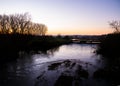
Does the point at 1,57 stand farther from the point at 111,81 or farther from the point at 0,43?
the point at 111,81

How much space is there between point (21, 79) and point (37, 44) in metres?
42.8

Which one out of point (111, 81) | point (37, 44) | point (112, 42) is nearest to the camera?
point (111, 81)

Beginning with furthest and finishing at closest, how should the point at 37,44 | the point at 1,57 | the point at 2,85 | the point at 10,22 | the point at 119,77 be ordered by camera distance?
the point at 10,22, the point at 37,44, the point at 1,57, the point at 119,77, the point at 2,85

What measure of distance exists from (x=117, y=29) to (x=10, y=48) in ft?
112

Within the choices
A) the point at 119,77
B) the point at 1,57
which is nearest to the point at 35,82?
the point at 119,77

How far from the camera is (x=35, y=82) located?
1594 cm

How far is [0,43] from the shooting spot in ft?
100

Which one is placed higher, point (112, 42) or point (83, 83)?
point (112, 42)

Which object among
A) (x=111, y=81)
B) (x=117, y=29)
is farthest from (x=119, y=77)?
(x=117, y=29)

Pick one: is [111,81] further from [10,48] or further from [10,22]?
[10,22]

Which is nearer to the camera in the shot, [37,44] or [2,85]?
[2,85]

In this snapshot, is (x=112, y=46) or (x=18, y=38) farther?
(x=18, y=38)

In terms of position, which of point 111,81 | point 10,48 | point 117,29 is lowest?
point 111,81

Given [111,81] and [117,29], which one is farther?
[117,29]
